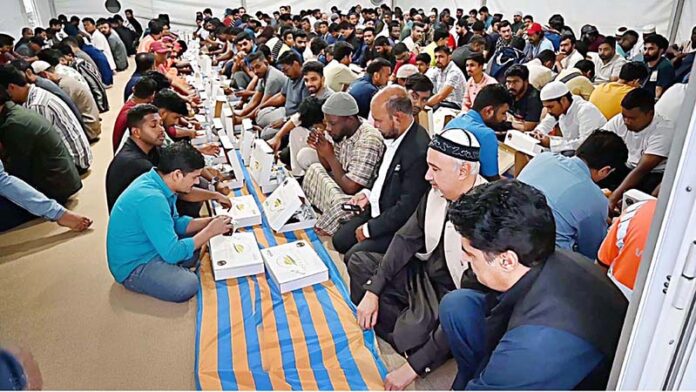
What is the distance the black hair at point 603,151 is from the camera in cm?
224

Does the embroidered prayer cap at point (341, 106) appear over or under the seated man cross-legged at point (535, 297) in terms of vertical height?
over

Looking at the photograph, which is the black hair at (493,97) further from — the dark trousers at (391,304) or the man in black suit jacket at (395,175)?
the dark trousers at (391,304)

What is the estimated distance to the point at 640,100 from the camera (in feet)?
9.53

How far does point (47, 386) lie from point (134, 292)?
61 cm

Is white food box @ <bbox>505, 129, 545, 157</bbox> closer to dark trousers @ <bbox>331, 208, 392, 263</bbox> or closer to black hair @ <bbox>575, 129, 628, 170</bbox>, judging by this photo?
black hair @ <bbox>575, 129, 628, 170</bbox>

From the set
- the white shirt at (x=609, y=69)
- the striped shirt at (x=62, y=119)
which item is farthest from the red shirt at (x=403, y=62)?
the striped shirt at (x=62, y=119)

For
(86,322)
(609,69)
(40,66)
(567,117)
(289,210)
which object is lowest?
(86,322)

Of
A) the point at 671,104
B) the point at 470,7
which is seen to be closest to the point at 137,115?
the point at 671,104

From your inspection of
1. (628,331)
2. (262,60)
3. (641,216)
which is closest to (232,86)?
(262,60)

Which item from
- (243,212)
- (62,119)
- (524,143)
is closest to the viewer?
(243,212)

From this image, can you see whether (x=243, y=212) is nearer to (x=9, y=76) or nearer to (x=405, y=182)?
(x=405, y=182)

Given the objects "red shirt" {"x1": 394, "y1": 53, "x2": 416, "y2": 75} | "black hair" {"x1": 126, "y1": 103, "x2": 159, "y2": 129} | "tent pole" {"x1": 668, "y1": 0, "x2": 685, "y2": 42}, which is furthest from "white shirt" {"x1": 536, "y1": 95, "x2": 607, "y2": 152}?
"tent pole" {"x1": 668, "y1": 0, "x2": 685, "y2": 42}

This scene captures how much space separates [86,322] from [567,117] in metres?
3.29

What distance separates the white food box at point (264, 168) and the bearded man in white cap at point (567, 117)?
188cm
